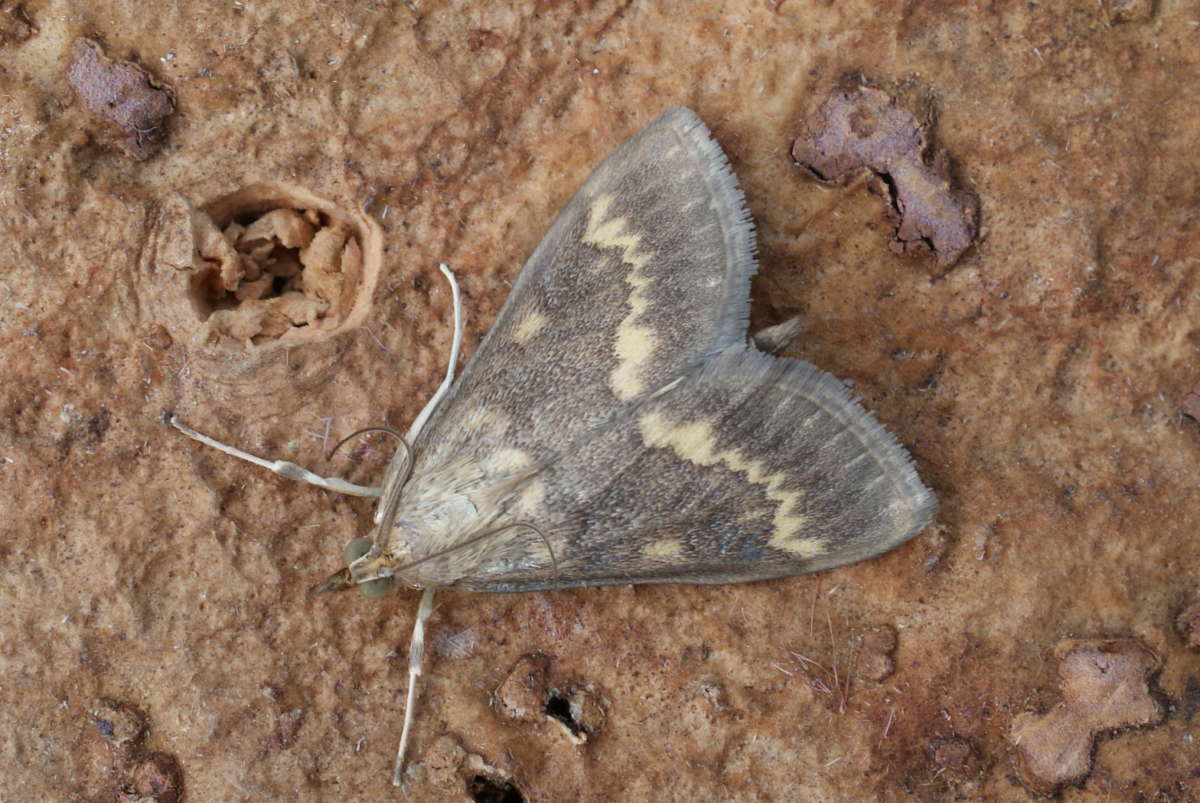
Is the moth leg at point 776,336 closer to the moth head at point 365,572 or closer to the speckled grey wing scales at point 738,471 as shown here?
the speckled grey wing scales at point 738,471

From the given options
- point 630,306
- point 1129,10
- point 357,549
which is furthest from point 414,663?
point 1129,10

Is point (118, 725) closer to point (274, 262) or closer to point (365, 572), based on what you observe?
point (365, 572)

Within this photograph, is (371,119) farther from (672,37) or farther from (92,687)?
(92,687)

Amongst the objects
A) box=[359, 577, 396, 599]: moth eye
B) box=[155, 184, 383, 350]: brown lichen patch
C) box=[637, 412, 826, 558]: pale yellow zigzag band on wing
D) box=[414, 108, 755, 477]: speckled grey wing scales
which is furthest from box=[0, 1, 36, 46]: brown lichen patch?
box=[637, 412, 826, 558]: pale yellow zigzag band on wing

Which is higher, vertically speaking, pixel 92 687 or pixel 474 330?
pixel 474 330

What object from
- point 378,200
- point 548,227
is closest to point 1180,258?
point 548,227
